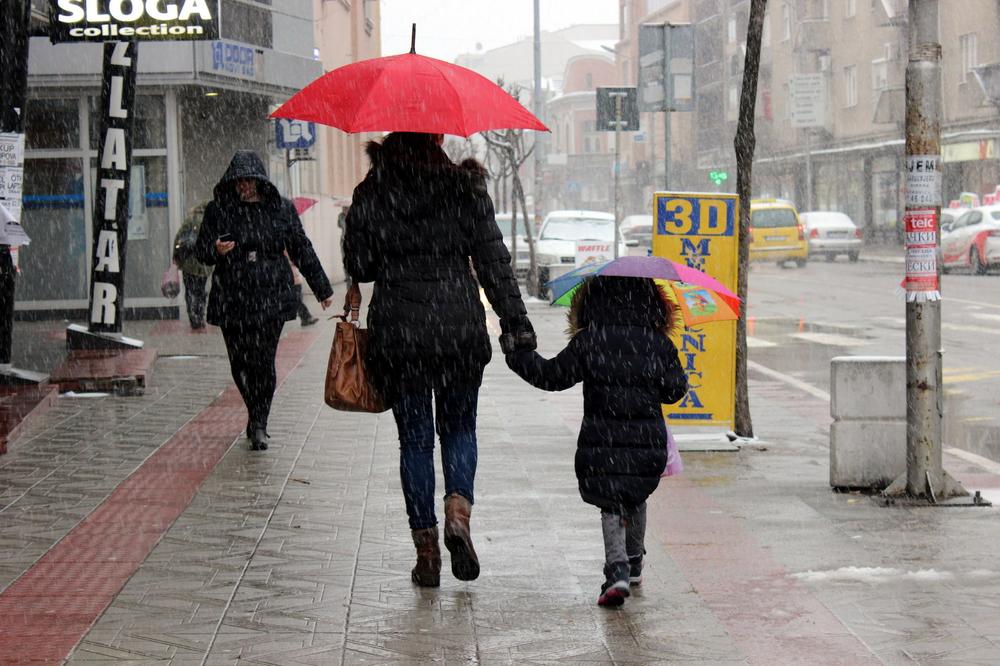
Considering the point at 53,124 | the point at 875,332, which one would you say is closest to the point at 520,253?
the point at 53,124

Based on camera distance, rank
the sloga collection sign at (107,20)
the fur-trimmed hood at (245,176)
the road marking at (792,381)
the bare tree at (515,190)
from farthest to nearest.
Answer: the bare tree at (515,190) → the road marking at (792,381) → the sloga collection sign at (107,20) → the fur-trimmed hood at (245,176)

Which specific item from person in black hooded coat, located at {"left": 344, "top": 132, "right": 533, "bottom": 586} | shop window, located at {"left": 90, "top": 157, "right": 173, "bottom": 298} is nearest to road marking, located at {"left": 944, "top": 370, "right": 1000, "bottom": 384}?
person in black hooded coat, located at {"left": 344, "top": 132, "right": 533, "bottom": 586}

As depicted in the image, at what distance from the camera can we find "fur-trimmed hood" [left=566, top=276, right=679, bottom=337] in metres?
5.57

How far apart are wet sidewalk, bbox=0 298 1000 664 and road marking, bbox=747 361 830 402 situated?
10.0 ft

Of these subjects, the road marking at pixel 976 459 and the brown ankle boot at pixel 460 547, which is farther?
the road marking at pixel 976 459

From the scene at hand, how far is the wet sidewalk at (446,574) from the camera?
16.4 ft

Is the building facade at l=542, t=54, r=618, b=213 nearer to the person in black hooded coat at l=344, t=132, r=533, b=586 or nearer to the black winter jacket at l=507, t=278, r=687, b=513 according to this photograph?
the person in black hooded coat at l=344, t=132, r=533, b=586

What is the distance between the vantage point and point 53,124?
21203 mm

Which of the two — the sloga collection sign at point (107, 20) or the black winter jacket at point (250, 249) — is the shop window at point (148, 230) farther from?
the black winter jacket at point (250, 249)

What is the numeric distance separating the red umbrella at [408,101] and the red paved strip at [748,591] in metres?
1.91

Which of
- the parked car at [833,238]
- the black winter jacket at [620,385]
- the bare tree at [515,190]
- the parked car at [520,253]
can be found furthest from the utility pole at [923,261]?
the parked car at [833,238]

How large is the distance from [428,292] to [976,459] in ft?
16.6

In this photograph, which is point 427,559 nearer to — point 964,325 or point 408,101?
point 408,101

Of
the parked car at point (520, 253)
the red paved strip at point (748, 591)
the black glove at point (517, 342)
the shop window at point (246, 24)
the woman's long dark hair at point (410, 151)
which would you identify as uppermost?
the shop window at point (246, 24)
